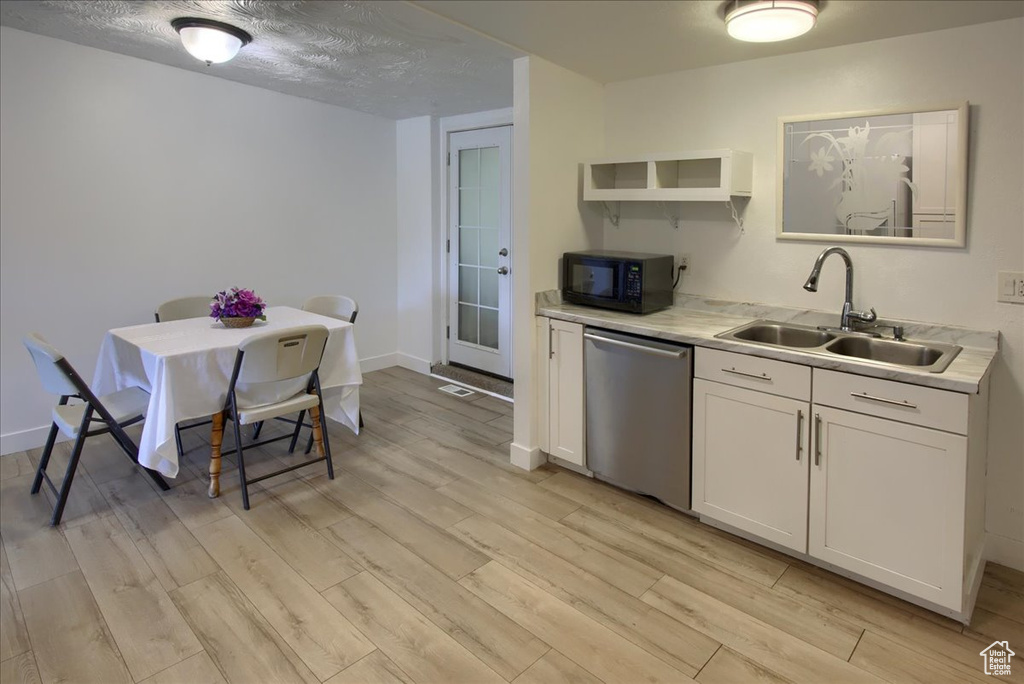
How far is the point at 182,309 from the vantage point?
12.8 ft

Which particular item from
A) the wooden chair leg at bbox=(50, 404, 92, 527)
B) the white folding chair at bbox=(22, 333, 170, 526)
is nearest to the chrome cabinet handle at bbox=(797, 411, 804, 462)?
the white folding chair at bbox=(22, 333, 170, 526)

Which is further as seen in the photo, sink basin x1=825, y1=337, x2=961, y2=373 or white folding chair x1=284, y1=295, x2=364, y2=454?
white folding chair x1=284, y1=295, x2=364, y2=454

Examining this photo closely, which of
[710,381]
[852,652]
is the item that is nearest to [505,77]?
[710,381]

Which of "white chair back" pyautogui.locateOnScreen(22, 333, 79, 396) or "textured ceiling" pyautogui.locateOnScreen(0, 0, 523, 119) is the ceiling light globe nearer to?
"textured ceiling" pyautogui.locateOnScreen(0, 0, 523, 119)

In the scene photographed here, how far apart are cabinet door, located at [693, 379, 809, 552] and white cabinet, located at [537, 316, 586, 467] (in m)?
0.70

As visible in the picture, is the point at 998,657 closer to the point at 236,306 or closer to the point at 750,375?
the point at 750,375

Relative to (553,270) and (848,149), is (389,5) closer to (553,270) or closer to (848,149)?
(553,270)

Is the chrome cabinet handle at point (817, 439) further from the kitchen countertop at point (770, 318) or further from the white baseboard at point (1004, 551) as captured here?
the white baseboard at point (1004, 551)

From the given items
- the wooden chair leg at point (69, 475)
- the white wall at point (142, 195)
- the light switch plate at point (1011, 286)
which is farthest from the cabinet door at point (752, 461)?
the white wall at point (142, 195)

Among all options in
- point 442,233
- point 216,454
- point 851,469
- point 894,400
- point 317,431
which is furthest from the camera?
point 442,233

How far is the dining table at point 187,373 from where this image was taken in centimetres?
284

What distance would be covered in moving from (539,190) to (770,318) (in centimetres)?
140

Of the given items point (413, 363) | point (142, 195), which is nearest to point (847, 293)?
point (413, 363)

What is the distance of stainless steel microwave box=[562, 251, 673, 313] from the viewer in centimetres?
316
